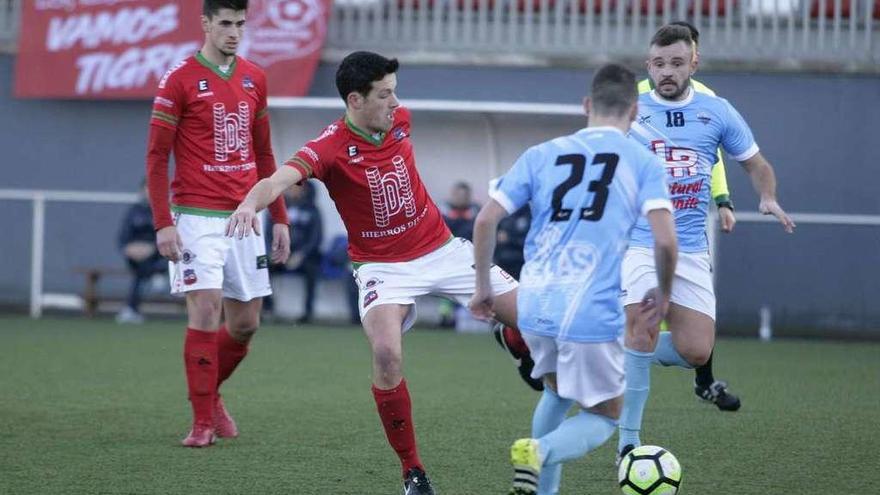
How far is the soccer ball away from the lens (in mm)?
5668

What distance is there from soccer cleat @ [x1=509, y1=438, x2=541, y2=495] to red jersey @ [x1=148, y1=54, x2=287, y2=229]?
9.74 ft

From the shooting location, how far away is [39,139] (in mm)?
18078

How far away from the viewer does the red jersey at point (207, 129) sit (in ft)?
24.3

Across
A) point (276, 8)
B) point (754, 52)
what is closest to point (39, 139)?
point (276, 8)

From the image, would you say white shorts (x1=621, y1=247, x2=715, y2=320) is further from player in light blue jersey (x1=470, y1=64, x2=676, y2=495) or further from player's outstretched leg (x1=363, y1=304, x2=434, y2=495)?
player in light blue jersey (x1=470, y1=64, x2=676, y2=495)

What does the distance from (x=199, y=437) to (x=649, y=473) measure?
2.65 m

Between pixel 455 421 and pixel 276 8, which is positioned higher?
pixel 276 8

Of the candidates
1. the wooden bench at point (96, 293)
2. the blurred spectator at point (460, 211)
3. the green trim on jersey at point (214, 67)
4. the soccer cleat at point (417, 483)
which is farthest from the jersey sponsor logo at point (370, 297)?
the wooden bench at point (96, 293)

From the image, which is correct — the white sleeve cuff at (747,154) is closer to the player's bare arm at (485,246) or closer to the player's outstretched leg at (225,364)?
the player's bare arm at (485,246)

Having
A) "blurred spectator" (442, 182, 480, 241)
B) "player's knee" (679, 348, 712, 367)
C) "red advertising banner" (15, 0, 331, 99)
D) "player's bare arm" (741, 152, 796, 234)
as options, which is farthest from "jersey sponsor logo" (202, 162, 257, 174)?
"red advertising banner" (15, 0, 331, 99)

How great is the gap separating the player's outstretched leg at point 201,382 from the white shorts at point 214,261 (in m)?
0.27

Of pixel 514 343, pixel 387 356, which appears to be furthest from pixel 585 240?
pixel 514 343

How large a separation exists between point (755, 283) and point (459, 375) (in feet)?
18.3

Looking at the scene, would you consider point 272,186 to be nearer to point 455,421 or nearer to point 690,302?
point 690,302
